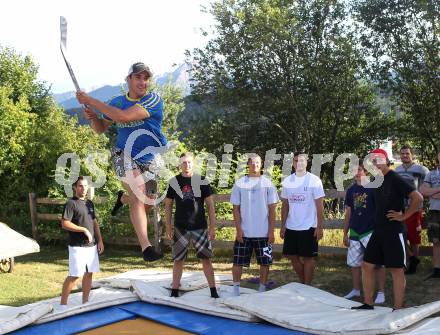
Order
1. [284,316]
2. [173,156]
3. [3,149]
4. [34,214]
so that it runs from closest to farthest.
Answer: [284,316] < [173,156] < [34,214] < [3,149]

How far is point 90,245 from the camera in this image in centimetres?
562

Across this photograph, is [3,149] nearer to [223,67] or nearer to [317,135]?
[223,67]

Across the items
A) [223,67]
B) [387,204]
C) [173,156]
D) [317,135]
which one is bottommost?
[387,204]

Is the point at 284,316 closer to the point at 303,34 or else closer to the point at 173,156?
the point at 173,156

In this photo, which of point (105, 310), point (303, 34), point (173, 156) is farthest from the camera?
point (303, 34)

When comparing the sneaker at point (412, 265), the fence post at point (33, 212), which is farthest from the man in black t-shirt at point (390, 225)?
the fence post at point (33, 212)

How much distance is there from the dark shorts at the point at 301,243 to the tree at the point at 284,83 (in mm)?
14312

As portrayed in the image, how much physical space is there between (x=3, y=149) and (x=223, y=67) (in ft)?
34.6

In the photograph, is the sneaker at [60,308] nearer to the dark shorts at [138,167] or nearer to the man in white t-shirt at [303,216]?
the dark shorts at [138,167]

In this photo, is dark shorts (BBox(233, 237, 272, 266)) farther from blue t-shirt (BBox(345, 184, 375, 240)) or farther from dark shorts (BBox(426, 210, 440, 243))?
dark shorts (BBox(426, 210, 440, 243))

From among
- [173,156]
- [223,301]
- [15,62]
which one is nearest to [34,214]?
[173,156]

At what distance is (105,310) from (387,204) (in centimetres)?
296

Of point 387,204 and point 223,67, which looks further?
point 223,67

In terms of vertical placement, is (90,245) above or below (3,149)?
below
